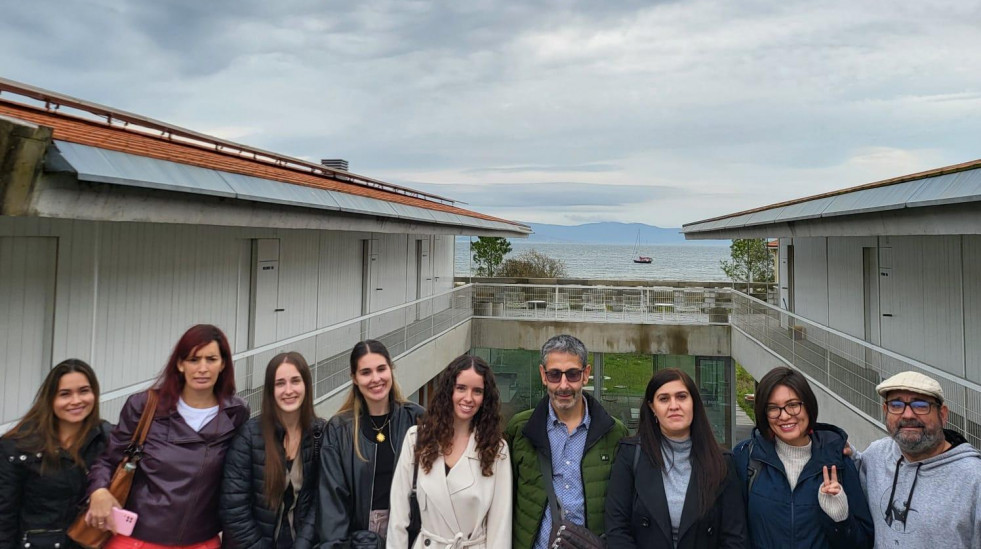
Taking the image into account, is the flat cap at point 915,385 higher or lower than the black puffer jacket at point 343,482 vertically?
higher

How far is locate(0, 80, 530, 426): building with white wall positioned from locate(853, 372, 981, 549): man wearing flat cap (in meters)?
5.61

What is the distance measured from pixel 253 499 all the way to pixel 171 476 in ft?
1.65

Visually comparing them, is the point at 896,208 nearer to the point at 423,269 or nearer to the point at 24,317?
the point at 24,317

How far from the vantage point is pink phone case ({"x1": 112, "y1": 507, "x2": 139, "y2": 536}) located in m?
3.04

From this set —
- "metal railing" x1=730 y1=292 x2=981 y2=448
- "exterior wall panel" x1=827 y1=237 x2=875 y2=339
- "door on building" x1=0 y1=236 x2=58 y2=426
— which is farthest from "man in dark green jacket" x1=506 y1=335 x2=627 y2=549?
"exterior wall panel" x1=827 y1=237 x2=875 y2=339

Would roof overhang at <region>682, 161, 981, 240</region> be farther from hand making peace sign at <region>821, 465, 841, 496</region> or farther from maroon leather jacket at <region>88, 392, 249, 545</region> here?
maroon leather jacket at <region>88, 392, 249, 545</region>

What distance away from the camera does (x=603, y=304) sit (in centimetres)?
1742

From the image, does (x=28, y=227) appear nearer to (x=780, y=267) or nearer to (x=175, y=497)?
(x=175, y=497)

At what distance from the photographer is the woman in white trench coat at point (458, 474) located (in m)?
2.90

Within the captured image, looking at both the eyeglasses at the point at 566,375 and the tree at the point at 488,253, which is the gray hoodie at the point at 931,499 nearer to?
the eyeglasses at the point at 566,375

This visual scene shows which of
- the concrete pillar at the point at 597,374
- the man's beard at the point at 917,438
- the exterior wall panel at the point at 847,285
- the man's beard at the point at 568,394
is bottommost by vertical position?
the concrete pillar at the point at 597,374

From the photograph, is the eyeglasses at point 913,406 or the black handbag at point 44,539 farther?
the black handbag at point 44,539

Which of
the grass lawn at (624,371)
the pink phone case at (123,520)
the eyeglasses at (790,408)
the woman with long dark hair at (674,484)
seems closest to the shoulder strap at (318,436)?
the pink phone case at (123,520)

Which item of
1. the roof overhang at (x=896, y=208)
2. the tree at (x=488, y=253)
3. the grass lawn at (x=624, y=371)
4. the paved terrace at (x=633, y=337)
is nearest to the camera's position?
the roof overhang at (x=896, y=208)
